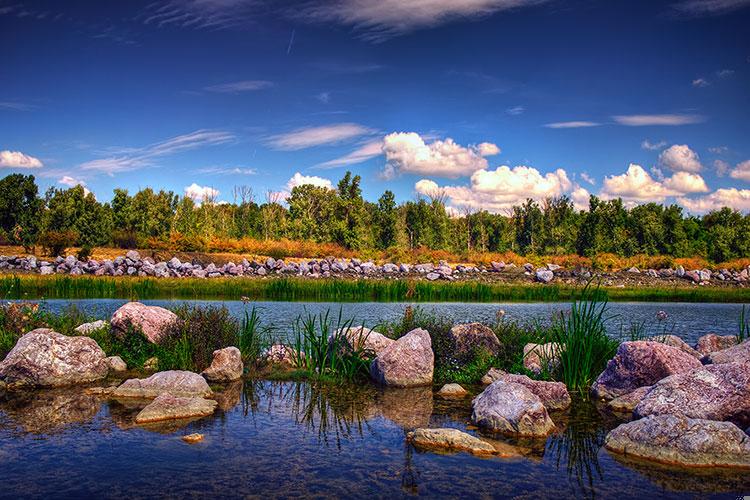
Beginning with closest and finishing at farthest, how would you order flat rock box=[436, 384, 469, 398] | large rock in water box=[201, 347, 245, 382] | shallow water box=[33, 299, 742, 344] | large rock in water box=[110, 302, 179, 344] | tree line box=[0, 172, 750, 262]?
flat rock box=[436, 384, 469, 398]
large rock in water box=[201, 347, 245, 382]
large rock in water box=[110, 302, 179, 344]
shallow water box=[33, 299, 742, 344]
tree line box=[0, 172, 750, 262]

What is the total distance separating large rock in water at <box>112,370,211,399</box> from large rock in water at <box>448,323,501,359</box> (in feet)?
16.2

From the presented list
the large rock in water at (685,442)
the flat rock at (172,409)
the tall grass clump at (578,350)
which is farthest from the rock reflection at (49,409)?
the tall grass clump at (578,350)

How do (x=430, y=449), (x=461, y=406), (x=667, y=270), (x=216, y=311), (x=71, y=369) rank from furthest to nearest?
1. (x=667, y=270)
2. (x=216, y=311)
3. (x=71, y=369)
4. (x=461, y=406)
5. (x=430, y=449)

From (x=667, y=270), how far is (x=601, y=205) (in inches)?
539

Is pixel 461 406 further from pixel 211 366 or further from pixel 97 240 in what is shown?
pixel 97 240

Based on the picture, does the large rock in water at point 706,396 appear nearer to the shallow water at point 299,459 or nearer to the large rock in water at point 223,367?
the shallow water at point 299,459

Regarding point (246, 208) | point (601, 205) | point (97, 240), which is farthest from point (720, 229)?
point (97, 240)

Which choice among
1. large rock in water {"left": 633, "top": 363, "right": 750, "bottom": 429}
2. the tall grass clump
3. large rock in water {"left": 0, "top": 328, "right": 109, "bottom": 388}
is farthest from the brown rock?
large rock in water {"left": 0, "top": 328, "right": 109, "bottom": 388}

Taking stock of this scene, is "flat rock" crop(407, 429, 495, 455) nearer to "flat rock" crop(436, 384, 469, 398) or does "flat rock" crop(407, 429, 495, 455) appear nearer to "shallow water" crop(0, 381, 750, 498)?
"shallow water" crop(0, 381, 750, 498)

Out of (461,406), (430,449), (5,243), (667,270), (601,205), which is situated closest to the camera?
(430,449)

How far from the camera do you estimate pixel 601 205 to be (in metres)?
64.5

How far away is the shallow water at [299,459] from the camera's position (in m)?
5.96

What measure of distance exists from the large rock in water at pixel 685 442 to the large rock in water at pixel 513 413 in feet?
2.90

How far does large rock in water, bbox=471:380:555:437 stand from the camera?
7.93m
